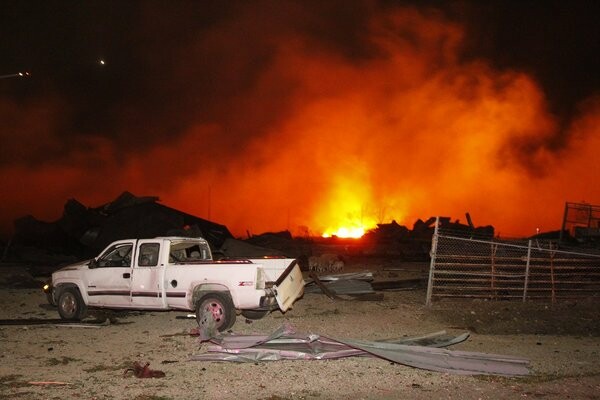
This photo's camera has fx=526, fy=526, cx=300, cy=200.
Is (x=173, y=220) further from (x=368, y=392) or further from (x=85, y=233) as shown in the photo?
(x=368, y=392)

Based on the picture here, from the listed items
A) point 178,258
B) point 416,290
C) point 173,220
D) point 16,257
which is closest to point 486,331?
point 416,290

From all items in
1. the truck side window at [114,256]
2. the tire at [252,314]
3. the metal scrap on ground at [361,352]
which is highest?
the truck side window at [114,256]

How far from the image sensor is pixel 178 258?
36.8ft

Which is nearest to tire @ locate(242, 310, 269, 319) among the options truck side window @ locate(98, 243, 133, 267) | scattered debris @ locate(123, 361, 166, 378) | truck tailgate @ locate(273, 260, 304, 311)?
truck tailgate @ locate(273, 260, 304, 311)

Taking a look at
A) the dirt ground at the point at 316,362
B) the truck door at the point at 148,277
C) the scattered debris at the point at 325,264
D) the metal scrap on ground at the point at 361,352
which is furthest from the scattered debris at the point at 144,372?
the scattered debris at the point at 325,264

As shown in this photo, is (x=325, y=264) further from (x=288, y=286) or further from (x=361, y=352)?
(x=361, y=352)

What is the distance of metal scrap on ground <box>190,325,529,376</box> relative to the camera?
7168 millimetres

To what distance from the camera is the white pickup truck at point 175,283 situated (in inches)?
383

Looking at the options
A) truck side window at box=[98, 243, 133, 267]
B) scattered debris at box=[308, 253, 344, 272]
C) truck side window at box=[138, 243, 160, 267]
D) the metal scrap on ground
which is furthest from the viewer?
scattered debris at box=[308, 253, 344, 272]

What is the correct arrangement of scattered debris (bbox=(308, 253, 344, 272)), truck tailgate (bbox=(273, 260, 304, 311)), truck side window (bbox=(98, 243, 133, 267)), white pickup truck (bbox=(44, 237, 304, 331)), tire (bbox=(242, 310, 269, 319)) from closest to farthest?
truck tailgate (bbox=(273, 260, 304, 311)), white pickup truck (bbox=(44, 237, 304, 331)), truck side window (bbox=(98, 243, 133, 267)), tire (bbox=(242, 310, 269, 319)), scattered debris (bbox=(308, 253, 344, 272))

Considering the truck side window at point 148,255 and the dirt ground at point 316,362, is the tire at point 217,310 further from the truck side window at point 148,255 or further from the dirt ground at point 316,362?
the truck side window at point 148,255

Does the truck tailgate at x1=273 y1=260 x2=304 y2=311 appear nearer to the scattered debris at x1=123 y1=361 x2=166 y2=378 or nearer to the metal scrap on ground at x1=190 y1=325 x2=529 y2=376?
the metal scrap on ground at x1=190 y1=325 x2=529 y2=376

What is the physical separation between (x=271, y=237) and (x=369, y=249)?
19.4 ft

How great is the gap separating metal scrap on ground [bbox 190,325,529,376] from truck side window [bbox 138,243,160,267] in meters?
2.92
